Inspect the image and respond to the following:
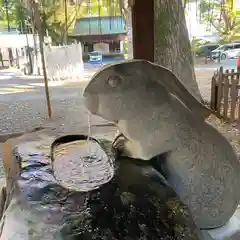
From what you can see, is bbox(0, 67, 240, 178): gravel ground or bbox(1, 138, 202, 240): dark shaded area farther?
bbox(0, 67, 240, 178): gravel ground

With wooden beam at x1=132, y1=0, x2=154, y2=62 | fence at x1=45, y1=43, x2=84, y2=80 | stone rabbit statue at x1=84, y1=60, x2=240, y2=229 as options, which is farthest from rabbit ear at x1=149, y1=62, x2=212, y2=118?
fence at x1=45, y1=43, x2=84, y2=80

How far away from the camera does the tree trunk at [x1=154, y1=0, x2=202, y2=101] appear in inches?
141

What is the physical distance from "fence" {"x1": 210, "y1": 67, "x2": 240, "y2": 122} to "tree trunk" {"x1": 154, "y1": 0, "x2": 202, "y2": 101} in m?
0.29

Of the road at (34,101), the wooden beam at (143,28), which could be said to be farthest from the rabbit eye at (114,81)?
the road at (34,101)

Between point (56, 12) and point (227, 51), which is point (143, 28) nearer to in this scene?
point (56, 12)

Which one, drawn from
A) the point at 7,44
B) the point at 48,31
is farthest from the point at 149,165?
the point at 7,44

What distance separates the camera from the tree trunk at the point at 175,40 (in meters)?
3.59

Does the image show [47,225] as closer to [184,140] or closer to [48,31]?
[184,140]

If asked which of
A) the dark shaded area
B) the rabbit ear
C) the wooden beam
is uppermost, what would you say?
the wooden beam

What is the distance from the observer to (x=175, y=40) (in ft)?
13.0

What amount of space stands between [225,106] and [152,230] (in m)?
3.63

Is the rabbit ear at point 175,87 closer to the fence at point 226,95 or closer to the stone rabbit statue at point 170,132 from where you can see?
the stone rabbit statue at point 170,132

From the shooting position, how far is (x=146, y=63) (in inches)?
32.5

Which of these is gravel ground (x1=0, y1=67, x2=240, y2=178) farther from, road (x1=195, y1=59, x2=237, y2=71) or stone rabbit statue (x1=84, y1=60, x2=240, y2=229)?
stone rabbit statue (x1=84, y1=60, x2=240, y2=229)
